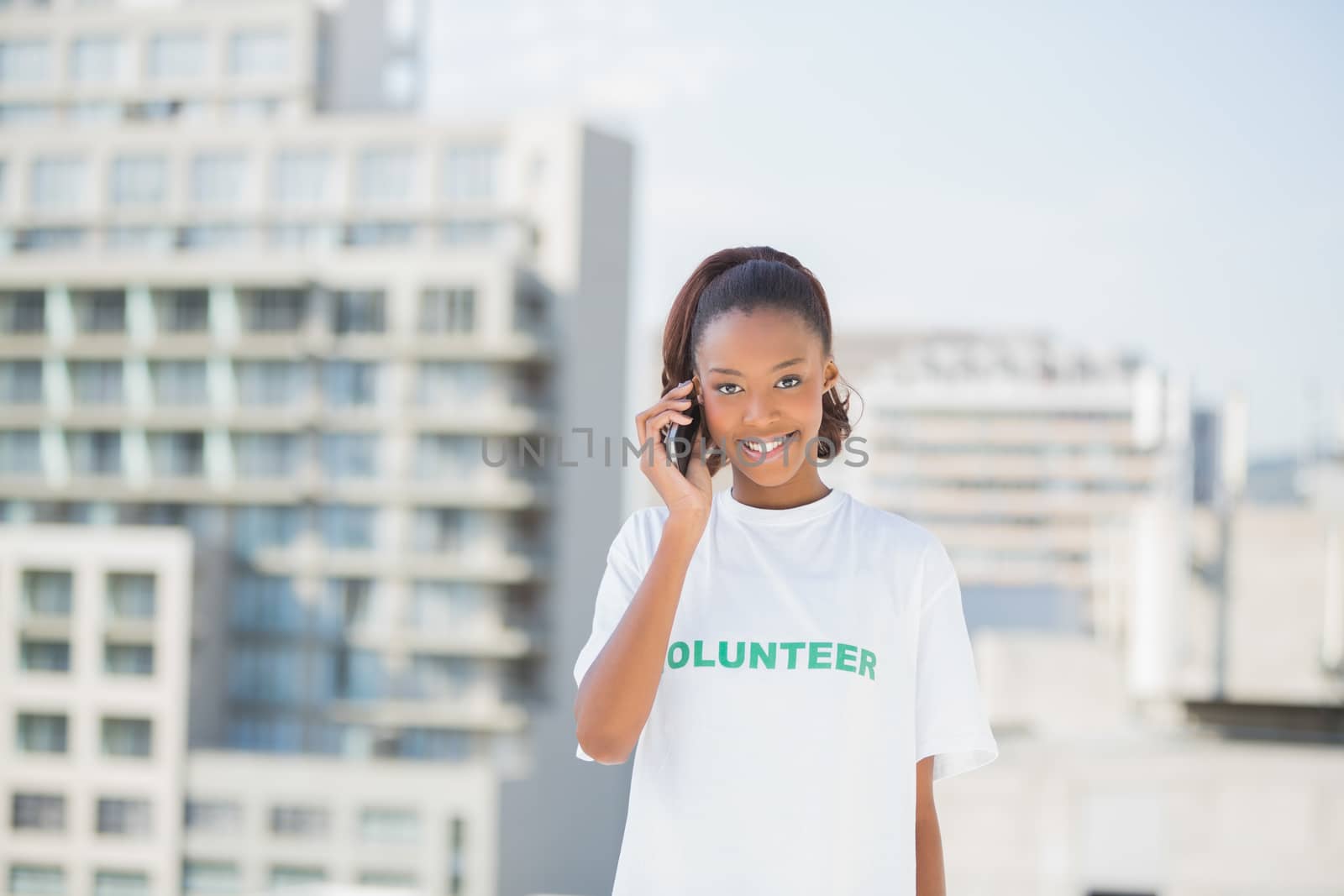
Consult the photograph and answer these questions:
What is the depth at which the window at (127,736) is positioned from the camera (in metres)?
24.5

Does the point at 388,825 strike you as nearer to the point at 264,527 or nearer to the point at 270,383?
the point at 264,527

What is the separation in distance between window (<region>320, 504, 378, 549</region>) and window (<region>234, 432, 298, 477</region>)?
1.26 metres

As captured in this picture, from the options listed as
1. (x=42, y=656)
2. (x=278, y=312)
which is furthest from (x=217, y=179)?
(x=42, y=656)

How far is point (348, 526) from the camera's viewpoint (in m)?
27.9

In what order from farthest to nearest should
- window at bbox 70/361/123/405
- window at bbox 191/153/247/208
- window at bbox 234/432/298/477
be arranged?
window at bbox 191/153/247/208 → window at bbox 70/361/123/405 → window at bbox 234/432/298/477

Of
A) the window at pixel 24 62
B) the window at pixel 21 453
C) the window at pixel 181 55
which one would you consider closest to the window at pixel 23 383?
the window at pixel 21 453

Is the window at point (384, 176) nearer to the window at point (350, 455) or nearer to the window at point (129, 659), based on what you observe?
the window at point (350, 455)

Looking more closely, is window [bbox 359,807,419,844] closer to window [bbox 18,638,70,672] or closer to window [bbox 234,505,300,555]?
window [bbox 18,638,70,672]

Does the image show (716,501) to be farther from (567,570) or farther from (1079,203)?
(1079,203)

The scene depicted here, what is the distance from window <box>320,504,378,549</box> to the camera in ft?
91.2

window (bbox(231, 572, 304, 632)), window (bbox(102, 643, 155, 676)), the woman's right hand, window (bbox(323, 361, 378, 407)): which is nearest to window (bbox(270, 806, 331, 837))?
window (bbox(102, 643, 155, 676))

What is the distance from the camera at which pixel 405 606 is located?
27.6m

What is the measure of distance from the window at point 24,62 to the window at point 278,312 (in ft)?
31.4

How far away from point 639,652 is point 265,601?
28514 mm
